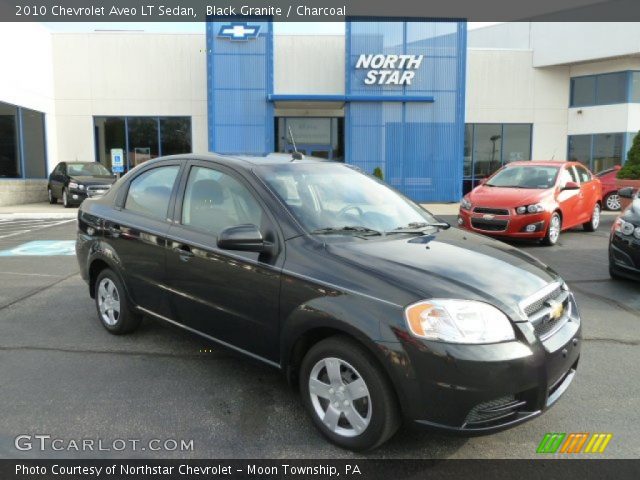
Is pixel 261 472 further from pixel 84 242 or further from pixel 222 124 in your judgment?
pixel 222 124

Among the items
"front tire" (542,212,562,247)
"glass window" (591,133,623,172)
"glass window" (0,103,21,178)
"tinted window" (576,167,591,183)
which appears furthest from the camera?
"glass window" (591,133,623,172)

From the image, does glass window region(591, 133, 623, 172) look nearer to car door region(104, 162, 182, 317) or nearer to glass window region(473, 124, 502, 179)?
glass window region(473, 124, 502, 179)

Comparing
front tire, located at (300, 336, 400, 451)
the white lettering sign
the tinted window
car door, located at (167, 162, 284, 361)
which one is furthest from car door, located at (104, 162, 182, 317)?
the white lettering sign

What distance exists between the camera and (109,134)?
2300 centimetres

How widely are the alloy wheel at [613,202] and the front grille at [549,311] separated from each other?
1615 cm

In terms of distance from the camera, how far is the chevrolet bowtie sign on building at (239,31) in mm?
19906

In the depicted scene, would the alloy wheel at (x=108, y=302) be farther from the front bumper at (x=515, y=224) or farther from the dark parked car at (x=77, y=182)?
the dark parked car at (x=77, y=182)

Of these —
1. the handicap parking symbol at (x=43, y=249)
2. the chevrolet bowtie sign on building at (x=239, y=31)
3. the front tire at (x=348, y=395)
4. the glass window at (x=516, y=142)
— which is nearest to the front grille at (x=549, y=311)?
the front tire at (x=348, y=395)

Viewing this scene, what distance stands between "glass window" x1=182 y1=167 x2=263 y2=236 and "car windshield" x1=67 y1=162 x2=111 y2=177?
16473mm

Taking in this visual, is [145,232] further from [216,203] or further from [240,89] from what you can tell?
[240,89]

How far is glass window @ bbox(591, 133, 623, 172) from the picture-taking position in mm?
23234

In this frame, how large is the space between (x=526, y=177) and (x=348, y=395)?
8.87 metres

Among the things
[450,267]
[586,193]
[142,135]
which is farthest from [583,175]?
[142,135]

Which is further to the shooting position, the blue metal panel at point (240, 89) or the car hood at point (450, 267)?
the blue metal panel at point (240, 89)
